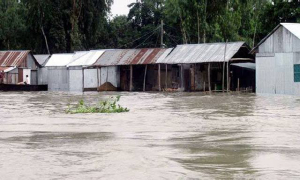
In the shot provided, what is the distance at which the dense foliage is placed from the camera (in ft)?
140

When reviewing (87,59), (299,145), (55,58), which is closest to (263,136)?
(299,145)

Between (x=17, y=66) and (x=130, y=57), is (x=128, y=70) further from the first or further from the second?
(x=17, y=66)

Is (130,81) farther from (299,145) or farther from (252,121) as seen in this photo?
(299,145)

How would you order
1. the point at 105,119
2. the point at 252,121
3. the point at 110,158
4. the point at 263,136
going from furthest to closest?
the point at 105,119 → the point at 252,121 → the point at 263,136 → the point at 110,158

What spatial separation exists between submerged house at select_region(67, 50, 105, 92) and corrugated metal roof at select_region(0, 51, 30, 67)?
3884 mm

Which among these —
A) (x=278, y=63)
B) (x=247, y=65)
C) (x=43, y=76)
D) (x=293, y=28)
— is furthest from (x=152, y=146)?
(x=43, y=76)

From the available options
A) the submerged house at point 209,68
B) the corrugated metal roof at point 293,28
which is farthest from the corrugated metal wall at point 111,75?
the corrugated metal roof at point 293,28

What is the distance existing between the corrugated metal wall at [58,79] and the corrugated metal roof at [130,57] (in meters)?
4.08

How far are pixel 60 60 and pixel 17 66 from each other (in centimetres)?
315

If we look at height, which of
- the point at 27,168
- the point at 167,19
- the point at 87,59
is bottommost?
the point at 27,168

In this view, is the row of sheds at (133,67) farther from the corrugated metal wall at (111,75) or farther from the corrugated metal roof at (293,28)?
the corrugated metal roof at (293,28)

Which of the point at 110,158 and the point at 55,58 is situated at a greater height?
the point at 55,58

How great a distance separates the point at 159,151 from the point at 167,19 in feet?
146

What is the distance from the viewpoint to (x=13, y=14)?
5544 centimetres
